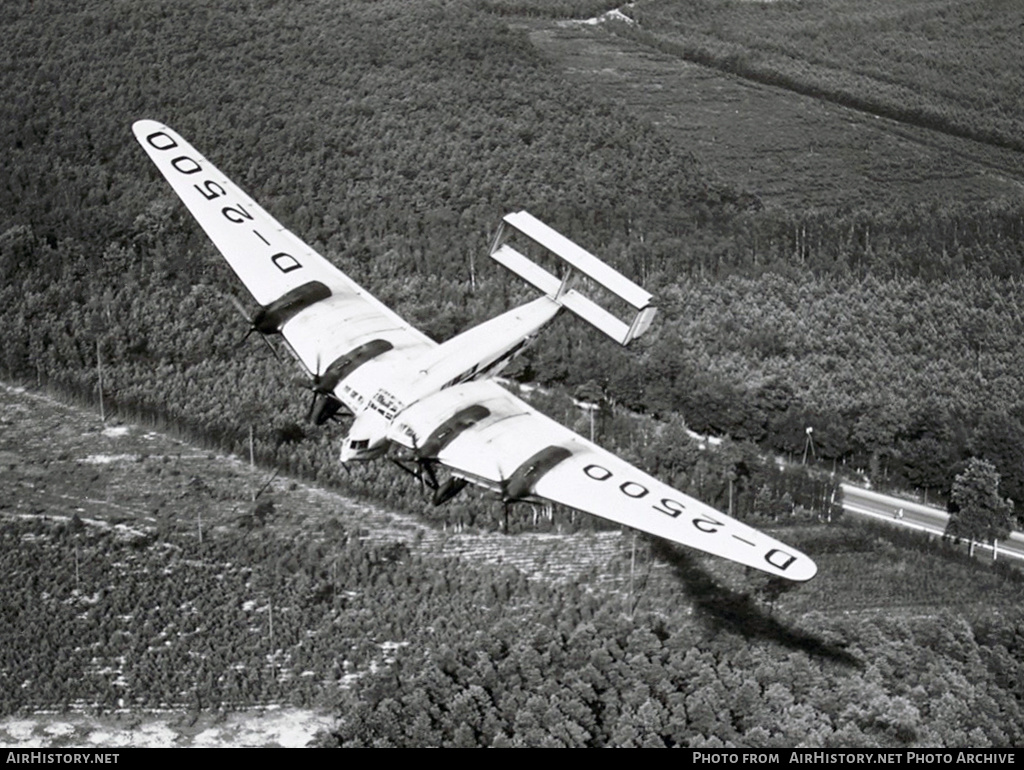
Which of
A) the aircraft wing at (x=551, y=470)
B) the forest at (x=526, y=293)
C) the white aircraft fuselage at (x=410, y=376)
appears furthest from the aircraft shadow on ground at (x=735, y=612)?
the white aircraft fuselage at (x=410, y=376)

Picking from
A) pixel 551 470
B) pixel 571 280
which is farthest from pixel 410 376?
pixel 571 280

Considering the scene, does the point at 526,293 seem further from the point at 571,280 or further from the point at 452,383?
the point at 452,383

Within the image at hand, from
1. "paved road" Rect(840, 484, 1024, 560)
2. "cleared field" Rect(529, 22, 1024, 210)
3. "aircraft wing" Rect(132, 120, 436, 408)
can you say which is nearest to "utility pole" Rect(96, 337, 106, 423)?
"aircraft wing" Rect(132, 120, 436, 408)

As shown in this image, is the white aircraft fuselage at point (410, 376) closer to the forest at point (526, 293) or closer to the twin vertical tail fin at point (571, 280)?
the twin vertical tail fin at point (571, 280)

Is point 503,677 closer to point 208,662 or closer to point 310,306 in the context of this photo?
point 208,662

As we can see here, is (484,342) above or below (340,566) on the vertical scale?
above

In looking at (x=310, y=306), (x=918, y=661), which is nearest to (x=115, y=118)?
(x=310, y=306)
